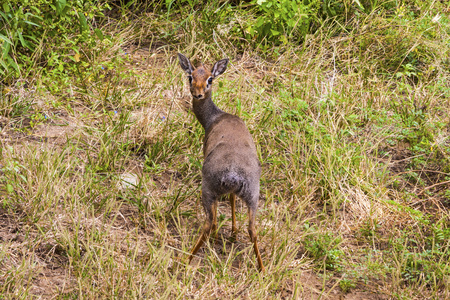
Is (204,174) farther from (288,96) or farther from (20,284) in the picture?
(288,96)

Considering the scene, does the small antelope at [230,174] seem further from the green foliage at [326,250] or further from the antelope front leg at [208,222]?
the green foliage at [326,250]

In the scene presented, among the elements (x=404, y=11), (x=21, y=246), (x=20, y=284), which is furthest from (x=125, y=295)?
(x=404, y=11)

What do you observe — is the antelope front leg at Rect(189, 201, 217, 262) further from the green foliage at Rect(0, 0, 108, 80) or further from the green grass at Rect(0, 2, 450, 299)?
the green foliage at Rect(0, 0, 108, 80)

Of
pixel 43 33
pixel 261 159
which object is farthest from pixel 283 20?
pixel 43 33

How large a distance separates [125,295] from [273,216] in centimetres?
146

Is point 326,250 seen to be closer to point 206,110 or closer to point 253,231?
point 253,231

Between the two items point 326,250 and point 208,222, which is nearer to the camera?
point 208,222

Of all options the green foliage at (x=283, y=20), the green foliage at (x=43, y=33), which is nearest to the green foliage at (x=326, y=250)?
the green foliage at (x=283, y=20)

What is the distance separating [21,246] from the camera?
13.1 ft

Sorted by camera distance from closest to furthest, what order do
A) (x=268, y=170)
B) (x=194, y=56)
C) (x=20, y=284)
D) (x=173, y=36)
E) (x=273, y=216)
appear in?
(x=20, y=284) < (x=273, y=216) < (x=268, y=170) < (x=194, y=56) < (x=173, y=36)

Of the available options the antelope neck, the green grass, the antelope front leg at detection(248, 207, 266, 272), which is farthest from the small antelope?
the antelope neck

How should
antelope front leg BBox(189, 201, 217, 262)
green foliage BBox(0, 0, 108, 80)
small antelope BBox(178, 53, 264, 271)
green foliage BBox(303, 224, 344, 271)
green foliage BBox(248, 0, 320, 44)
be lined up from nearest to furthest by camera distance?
small antelope BBox(178, 53, 264, 271), antelope front leg BBox(189, 201, 217, 262), green foliage BBox(303, 224, 344, 271), green foliage BBox(0, 0, 108, 80), green foliage BBox(248, 0, 320, 44)

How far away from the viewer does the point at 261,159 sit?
532 centimetres

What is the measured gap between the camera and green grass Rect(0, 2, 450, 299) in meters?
3.95
